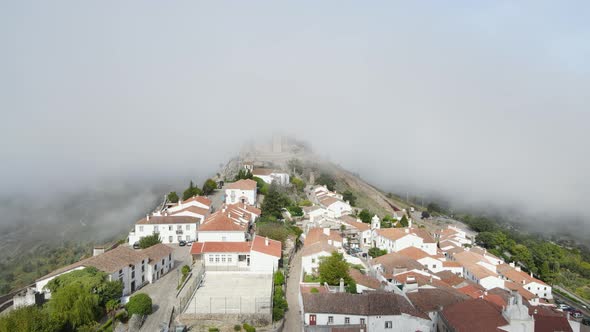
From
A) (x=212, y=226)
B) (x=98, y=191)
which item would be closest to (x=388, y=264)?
(x=212, y=226)

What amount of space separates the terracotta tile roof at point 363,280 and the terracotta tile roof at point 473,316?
5.47 metres

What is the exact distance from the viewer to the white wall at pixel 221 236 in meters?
35.9

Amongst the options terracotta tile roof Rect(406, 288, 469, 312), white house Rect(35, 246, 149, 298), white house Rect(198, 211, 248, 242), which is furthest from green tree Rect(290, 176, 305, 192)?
terracotta tile roof Rect(406, 288, 469, 312)

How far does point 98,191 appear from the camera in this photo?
326ft

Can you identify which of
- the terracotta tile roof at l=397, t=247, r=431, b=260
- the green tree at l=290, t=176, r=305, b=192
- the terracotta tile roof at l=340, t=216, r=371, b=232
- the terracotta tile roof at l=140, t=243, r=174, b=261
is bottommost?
the terracotta tile roof at l=397, t=247, r=431, b=260

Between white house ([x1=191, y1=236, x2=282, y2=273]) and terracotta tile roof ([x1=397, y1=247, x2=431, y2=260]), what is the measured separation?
14.1 m

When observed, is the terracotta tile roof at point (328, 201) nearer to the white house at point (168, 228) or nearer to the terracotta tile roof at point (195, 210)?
the terracotta tile roof at point (195, 210)

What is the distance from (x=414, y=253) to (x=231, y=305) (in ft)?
73.2

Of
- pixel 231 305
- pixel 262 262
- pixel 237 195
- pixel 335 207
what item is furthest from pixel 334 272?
pixel 335 207

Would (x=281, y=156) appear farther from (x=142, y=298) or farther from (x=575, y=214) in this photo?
(x=575, y=214)

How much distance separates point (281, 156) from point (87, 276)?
257ft

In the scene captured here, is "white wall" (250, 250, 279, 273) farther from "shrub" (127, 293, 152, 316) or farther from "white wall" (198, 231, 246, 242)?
"shrub" (127, 293, 152, 316)

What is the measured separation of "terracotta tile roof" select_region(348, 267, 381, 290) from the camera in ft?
91.0

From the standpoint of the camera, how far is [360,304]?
23.0 metres
